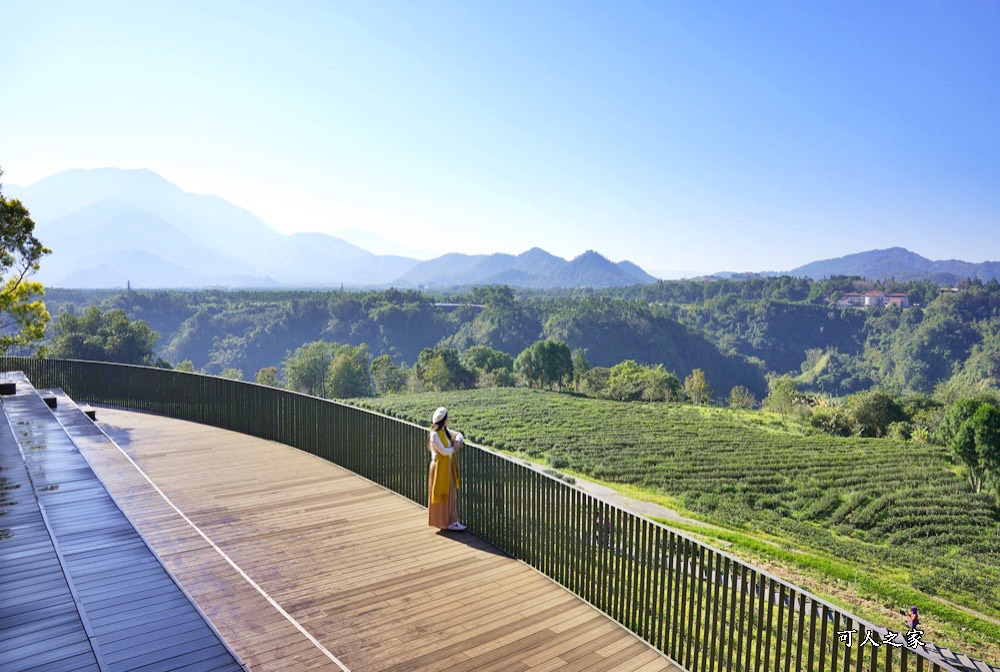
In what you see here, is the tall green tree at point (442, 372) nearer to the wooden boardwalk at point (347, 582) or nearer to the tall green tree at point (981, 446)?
the tall green tree at point (981, 446)

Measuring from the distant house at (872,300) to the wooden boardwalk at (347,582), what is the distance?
502 ft

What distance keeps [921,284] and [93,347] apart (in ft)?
548

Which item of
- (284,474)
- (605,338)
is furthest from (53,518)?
(605,338)

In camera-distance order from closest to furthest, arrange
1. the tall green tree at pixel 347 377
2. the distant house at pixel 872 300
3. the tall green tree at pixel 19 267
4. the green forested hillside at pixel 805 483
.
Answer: the tall green tree at pixel 19 267 → the green forested hillside at pixel 805 483 → the tall green tree at pixel 347 377 → the distant house at pixel 872 300

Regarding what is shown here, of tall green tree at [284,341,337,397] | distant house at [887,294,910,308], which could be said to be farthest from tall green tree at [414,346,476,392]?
distant house at [887,294,910,308]

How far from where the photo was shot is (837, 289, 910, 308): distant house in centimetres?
14081

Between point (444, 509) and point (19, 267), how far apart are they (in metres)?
14.5

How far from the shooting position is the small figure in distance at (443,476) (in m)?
Result: 6.09

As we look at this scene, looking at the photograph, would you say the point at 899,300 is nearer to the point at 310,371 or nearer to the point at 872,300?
the point at 872,300

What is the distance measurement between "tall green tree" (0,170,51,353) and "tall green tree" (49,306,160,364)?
44.1 m

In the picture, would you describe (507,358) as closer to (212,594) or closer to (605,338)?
(605,338)

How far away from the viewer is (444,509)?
20.5 feet

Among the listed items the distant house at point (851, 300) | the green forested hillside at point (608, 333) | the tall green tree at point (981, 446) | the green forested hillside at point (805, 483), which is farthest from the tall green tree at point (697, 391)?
the distant house at point (851, 300)

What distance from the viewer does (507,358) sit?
3118 inches
